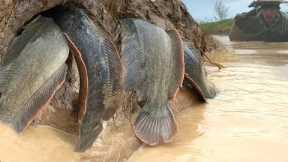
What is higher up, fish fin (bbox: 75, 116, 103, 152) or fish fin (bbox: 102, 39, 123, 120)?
fish fin (bbox: 102, 39, 123, 120)

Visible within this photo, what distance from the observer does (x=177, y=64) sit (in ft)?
11.8

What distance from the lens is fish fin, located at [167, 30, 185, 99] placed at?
3.48 metres

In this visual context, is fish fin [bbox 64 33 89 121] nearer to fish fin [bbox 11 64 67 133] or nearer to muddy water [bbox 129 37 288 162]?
fish fin [bbox 11 64 67 133]

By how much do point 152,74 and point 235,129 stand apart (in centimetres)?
63

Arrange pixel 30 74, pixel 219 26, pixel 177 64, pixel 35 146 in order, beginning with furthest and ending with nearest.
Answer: pixel 219 26 < pixel 177 64 < pixel 30 74 < pixel 35 146

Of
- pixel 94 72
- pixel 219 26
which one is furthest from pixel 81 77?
pixel 219 26

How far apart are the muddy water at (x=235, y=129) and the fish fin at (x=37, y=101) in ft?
1.80

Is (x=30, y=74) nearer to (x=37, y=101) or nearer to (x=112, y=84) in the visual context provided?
(x=37, y=101)

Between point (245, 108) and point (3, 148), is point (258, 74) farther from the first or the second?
point (3, 148)

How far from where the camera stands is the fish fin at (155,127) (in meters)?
3.09

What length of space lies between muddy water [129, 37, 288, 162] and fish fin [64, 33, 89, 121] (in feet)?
1.22

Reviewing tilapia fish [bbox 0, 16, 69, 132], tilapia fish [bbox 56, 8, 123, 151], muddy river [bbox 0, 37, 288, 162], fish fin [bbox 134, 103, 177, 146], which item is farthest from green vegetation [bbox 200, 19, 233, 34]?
tilapia fish [bbox 0, 16, 69, 132]

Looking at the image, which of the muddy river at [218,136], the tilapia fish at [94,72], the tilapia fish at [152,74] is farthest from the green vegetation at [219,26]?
the tilapia fish at [94,72]

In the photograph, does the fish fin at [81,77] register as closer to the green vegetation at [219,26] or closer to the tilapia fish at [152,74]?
the tilapia fish at [152,74]
